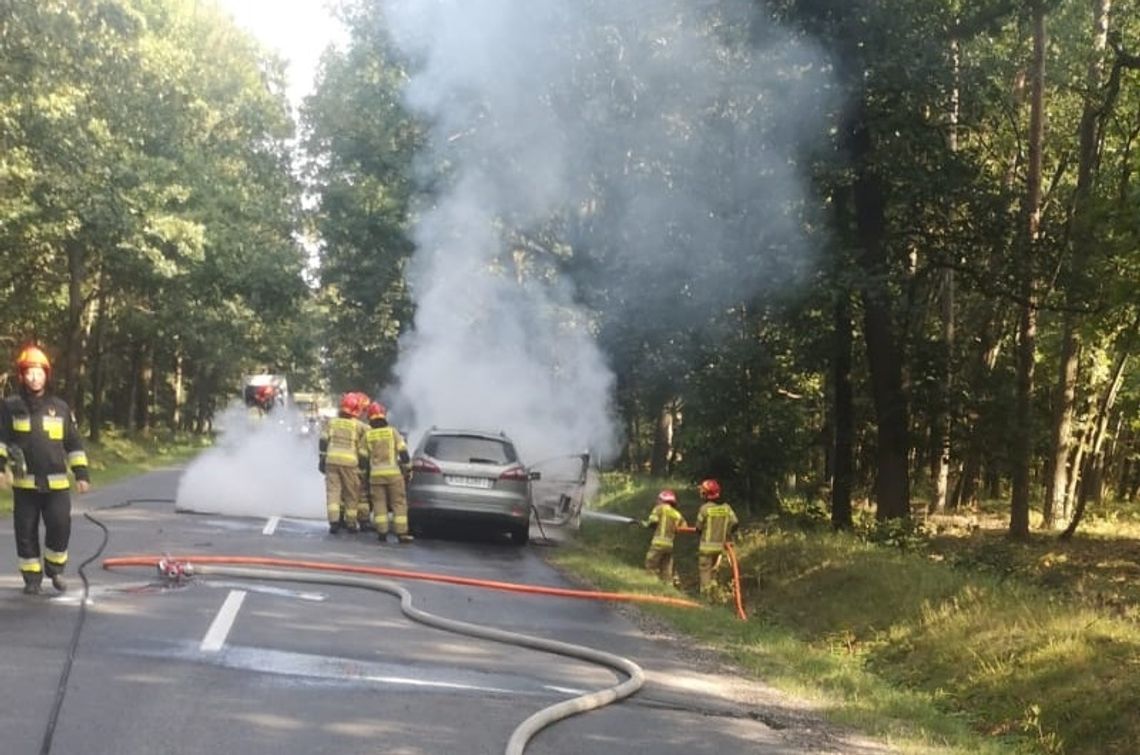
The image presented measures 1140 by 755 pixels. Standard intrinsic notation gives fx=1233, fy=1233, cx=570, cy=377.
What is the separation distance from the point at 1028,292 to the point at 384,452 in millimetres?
10054

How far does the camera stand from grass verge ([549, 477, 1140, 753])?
8055 millimetres

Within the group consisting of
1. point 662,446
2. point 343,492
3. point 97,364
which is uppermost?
point 97,364

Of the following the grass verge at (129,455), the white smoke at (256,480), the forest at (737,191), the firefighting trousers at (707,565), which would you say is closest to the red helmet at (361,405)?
the white smoke at (256,480)

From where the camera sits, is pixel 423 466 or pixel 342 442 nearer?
pixel 342 442

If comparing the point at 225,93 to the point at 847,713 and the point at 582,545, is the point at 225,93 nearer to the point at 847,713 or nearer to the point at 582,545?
the point at 582,545

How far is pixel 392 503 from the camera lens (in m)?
15.8

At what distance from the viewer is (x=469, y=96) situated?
20.7 metres

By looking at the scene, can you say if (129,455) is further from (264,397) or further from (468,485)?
(468,485)

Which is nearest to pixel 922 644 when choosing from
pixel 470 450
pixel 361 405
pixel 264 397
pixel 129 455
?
pixel 470 450

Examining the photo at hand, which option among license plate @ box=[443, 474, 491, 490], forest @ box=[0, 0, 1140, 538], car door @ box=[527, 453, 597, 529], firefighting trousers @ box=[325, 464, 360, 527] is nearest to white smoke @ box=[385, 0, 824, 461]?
forest @ box=[0, 0, 1140, 538]

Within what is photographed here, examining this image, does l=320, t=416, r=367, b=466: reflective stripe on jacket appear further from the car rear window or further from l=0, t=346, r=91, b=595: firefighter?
l=0, t=346, r=91, b=595: firefighter

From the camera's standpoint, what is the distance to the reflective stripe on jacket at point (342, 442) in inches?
617

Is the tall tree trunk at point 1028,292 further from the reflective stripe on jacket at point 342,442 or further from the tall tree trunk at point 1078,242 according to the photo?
the reflective stripe on jacket at point 342,442

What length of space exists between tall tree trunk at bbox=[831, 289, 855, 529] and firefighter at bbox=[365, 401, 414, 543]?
7907 millimetres
